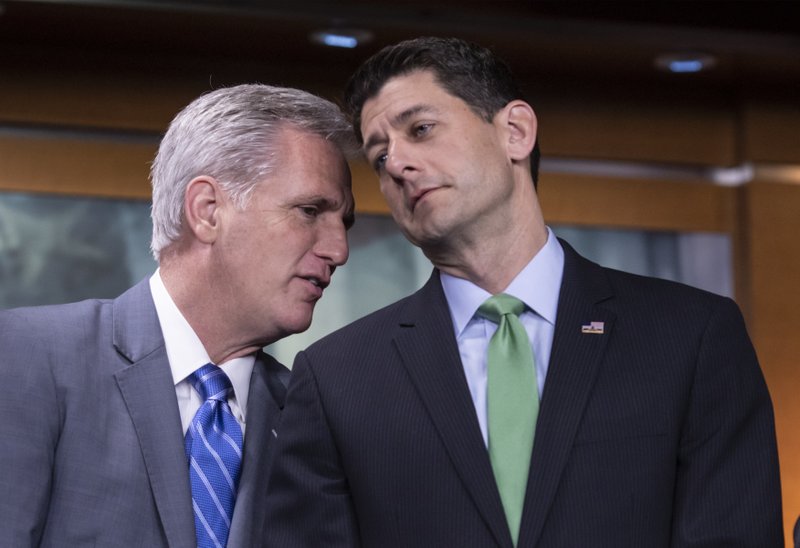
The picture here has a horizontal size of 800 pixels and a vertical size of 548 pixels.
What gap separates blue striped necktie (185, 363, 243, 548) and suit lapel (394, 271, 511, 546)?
41cm

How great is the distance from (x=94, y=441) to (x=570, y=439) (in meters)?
0.85

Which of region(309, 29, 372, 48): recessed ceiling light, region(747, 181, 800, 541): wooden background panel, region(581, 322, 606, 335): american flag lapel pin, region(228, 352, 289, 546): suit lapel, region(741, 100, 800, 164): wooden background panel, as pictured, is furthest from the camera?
region(741, 100, 800, 164): wooden background panel

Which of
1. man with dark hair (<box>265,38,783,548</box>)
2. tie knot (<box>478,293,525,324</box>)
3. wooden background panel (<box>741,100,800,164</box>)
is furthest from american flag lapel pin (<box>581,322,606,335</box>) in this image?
wooden background panel (<box>741,100,800,164</box>)

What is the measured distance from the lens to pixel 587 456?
6.89ft

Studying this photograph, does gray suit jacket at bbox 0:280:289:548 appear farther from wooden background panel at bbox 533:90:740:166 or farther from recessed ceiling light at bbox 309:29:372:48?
wooden background panel at bbox 533:90:740:166

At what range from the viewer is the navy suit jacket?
2074 millimetres

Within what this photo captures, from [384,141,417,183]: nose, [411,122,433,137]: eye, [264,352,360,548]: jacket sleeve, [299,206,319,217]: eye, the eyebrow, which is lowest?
[264,352,360,548]: jacket sleeve

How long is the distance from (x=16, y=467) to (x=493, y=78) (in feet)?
3.59

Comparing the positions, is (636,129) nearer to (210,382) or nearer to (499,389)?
(210,382)

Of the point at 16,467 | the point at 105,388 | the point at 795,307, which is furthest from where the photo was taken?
the point at 795,307

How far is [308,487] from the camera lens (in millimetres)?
2244

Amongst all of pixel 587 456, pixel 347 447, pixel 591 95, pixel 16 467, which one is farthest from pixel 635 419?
pixel 591 95

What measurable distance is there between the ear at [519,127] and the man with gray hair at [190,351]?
0.40 m

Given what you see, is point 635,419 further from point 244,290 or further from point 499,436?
point 244,290
